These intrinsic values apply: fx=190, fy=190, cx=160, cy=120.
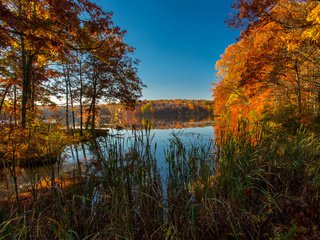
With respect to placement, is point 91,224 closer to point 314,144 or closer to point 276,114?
point 314,144

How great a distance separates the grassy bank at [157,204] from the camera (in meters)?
1.95

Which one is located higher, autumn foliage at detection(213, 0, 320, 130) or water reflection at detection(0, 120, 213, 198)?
autumn foliage at detection(213, 0, 320, 130)

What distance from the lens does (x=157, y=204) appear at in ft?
7.62

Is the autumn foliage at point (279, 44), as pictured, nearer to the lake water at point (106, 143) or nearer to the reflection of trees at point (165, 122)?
the lake water at point (106, 143)

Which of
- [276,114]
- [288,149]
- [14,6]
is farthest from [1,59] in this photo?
[276,114]

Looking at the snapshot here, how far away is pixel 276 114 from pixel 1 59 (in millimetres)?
12536

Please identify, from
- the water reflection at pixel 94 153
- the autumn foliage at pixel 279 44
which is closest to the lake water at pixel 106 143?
the water reflection at pixel 94 153

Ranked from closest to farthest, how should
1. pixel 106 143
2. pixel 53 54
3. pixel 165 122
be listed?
pixel 106 143
pixel 53 54
pixel 165 122

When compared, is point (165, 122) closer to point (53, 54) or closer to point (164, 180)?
point (53, 54)

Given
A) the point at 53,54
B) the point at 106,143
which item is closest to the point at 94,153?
the point at 106,143

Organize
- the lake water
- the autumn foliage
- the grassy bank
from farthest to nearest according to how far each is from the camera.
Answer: the autumn foliage < the lake water < the grassy bank

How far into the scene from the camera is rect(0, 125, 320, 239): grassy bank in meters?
1.95

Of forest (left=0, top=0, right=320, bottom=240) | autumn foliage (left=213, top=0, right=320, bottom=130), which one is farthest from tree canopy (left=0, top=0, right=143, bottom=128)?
autumn foliage (left=213, top=0, right=320, bottom=130)

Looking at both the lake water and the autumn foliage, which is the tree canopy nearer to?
the lake water
